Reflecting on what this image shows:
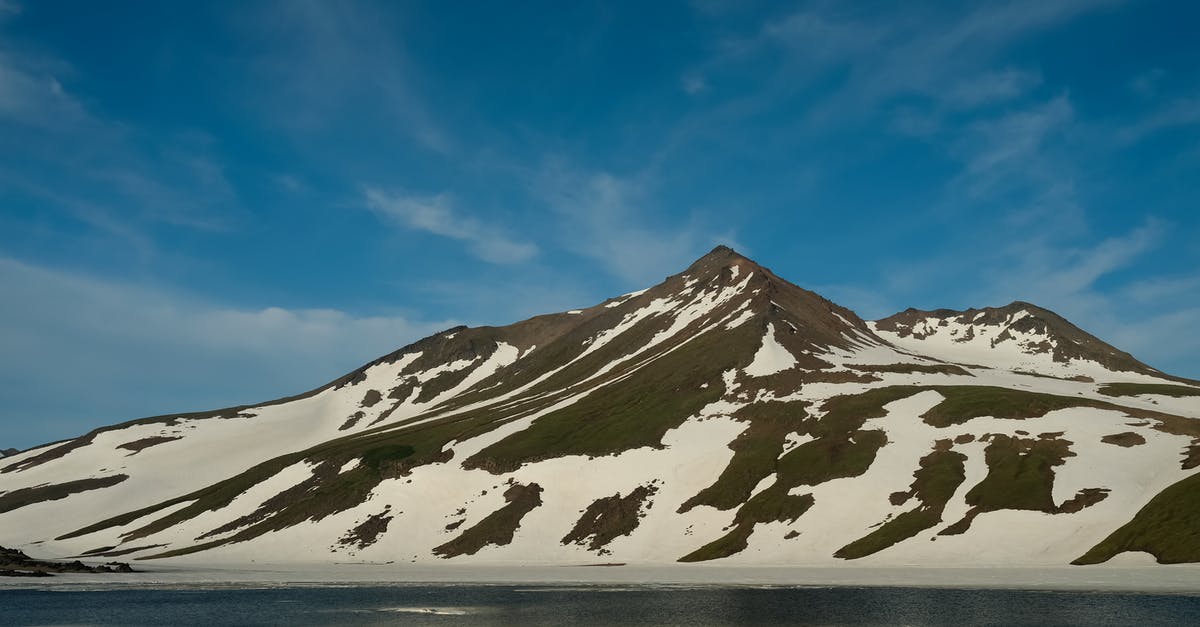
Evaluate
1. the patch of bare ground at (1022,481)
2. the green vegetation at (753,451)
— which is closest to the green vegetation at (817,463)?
the green vegetation at (753,451)

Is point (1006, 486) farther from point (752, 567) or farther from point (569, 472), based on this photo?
point (569, 472)

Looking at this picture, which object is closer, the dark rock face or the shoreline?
the shoreline

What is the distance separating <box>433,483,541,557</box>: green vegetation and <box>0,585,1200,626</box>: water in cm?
4496

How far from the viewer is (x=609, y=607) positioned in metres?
57.2

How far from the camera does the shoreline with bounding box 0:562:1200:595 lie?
212ft

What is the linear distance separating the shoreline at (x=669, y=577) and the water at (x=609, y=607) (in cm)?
411

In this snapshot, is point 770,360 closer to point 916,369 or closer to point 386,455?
point 916,369

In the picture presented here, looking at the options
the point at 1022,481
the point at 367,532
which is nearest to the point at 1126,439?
the point at 1022,481

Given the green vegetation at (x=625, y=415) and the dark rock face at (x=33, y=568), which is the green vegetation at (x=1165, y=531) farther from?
the dark rock face at (x=33, y=568)

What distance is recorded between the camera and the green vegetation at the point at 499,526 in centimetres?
11888

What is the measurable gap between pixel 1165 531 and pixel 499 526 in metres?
77.6

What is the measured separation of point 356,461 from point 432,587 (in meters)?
88.3

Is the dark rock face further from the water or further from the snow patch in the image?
the snow patch

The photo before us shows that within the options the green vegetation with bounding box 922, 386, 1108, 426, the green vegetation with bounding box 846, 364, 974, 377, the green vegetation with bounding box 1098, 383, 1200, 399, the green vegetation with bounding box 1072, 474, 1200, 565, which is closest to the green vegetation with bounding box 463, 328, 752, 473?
the green vegetation with bounding box 846, 364, 974, 377
